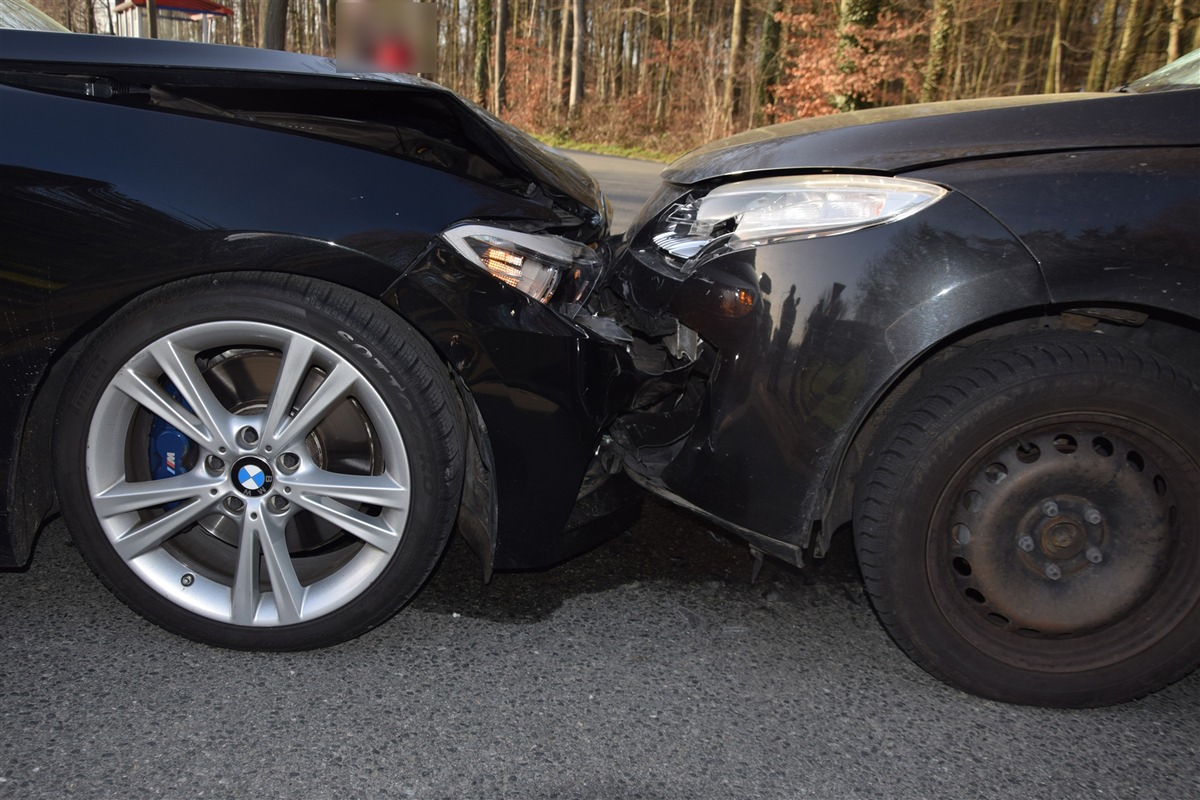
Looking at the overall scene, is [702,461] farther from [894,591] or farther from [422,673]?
[422,673]

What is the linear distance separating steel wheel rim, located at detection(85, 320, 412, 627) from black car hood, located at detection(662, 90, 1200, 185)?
1.21 metres

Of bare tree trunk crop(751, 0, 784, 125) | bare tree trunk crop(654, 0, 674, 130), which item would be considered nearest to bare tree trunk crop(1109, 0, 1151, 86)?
bare tree trunk crop(751, 0, 784, 125)

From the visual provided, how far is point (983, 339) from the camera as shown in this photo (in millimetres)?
2365

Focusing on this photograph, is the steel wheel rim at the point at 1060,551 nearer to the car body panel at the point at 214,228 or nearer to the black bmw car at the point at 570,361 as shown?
the black bmw car at the point at 570,361

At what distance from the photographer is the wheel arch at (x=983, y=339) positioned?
2.24 m

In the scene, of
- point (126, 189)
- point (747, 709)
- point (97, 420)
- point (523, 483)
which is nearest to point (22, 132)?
point (126, 189)

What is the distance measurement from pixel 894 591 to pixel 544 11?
35517 millimetres

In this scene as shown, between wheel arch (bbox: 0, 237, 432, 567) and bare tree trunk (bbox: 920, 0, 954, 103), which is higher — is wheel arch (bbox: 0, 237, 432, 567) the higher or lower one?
the lower one

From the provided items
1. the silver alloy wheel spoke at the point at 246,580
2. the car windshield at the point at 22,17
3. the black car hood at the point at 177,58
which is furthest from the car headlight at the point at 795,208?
the car windshield at the point at 22,17

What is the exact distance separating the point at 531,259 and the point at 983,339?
1.12 metres

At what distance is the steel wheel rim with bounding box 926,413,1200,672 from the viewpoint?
2254mm

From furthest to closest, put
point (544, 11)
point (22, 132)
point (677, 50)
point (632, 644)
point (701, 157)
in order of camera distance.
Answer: point (544, 11) → point (677, 50) → point (701, 157) → point (632, 644) → point (22, 132)

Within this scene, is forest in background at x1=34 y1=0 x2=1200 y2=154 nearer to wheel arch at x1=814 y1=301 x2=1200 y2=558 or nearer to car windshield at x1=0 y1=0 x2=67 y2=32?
car windshield at x1=0 y1=0 x2=67 y2=32

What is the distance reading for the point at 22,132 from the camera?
2.17m
